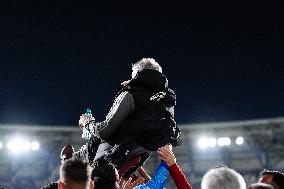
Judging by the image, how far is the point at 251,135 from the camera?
79.3 feet

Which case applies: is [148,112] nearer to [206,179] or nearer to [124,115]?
[124,115]

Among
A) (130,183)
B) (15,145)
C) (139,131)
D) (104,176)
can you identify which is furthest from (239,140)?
(104,176)

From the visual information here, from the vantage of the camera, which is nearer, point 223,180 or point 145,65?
point 223,180

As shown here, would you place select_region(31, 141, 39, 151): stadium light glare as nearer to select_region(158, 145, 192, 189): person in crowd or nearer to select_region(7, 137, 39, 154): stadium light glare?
select_region(7, 137, 39, 154): stadium light glare

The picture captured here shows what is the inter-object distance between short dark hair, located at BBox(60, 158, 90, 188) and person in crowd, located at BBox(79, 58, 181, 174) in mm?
749

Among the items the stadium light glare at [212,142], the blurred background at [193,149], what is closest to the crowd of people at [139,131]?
the blurred background at [193,149]

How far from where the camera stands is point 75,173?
2850 millimetres

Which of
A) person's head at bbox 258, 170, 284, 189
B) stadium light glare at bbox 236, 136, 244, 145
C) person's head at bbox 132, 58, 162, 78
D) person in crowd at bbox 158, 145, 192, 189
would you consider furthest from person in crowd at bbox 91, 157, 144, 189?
stadium light glare at bbox 236, 136, 244, 145

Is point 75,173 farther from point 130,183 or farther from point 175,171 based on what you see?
point 130,183

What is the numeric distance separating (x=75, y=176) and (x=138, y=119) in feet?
3.28

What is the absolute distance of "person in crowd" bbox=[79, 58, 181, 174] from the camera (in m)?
3.64

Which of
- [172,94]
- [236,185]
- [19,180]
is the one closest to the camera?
[236,185]

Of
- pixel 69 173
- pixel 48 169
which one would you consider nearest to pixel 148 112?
pixel 69 173

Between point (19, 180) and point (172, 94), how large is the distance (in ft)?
69.2
